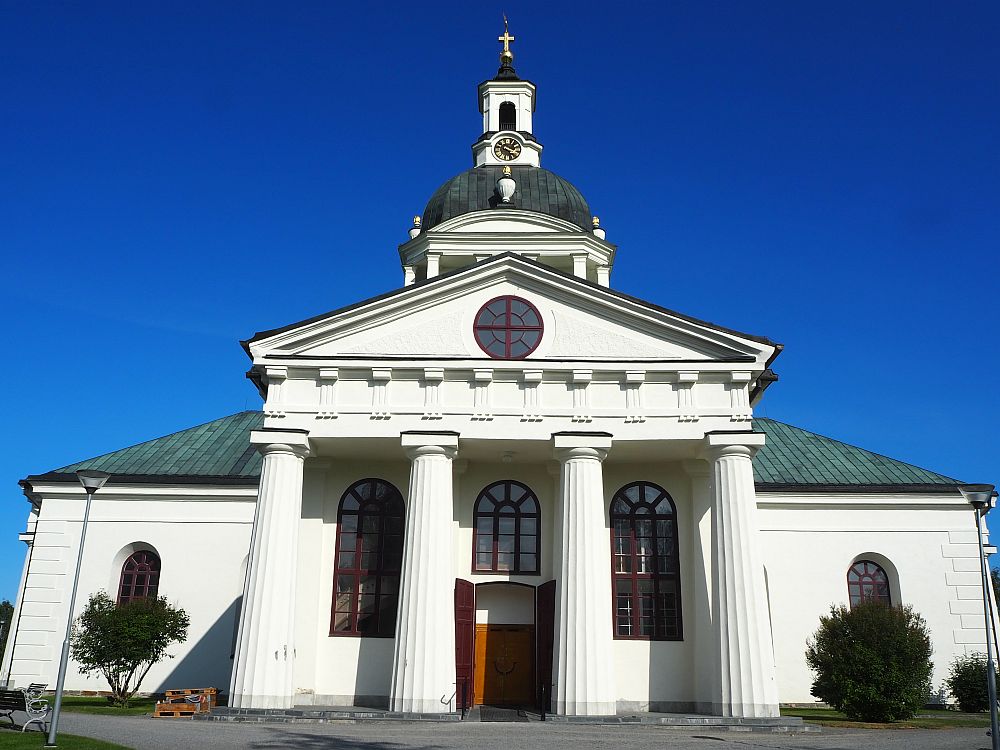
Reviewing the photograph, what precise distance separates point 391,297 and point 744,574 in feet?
39.9

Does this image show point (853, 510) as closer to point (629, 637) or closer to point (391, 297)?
point (629, 637)

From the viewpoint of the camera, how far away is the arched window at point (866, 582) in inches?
1256

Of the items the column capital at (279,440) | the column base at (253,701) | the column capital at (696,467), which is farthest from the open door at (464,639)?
the column capital at (696,467)

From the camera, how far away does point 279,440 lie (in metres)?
24.7

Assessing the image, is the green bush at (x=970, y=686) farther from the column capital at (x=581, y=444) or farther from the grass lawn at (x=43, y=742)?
the grass lawn at (x=43, y=742)

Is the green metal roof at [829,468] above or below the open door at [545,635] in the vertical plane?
above

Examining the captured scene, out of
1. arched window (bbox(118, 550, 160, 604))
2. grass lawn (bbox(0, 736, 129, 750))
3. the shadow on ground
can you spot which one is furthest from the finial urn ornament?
grass lawn (bbox(0, 736, 129, 750))

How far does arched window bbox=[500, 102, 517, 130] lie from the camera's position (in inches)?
1668

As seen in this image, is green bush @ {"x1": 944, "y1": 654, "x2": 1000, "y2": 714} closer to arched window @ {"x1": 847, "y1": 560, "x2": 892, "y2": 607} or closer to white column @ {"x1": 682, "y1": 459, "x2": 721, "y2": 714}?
arched window @ {"x1": 847, "y1": 560, "x2": 892, "y2": 607}

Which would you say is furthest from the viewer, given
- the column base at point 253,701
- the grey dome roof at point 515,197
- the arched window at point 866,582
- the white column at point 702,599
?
the grey dome roof at point 515,197

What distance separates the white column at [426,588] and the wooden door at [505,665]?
296 centimetres

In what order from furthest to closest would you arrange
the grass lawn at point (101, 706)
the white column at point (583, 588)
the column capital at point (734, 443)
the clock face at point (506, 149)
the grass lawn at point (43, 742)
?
the clock face at point (506, 149) < the column capital at point (734, 443) < the grass lawn at point (101, 706) < the white column at point (583, 588) < the grass lawn at point (43, 742)

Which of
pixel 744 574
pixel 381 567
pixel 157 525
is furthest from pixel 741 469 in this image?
pixel 157 525

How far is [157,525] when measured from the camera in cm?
3331
